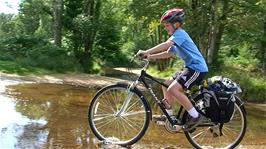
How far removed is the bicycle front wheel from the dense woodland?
15.3 m

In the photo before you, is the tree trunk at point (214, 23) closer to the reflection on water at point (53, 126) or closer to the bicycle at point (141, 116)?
the reflection on water at point (53, 126)

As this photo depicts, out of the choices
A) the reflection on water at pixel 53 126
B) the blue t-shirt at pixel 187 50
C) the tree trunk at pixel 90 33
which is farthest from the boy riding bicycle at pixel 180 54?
the tree trunk at pixel 90 33

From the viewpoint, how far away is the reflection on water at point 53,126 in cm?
731

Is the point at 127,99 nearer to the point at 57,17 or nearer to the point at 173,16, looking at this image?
the point at 173,16

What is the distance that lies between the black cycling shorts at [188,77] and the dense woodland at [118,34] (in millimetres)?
15448

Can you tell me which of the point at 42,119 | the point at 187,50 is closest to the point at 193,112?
the point at 187,50

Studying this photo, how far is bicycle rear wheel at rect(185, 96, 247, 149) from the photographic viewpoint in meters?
6.82

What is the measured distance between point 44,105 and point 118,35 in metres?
30.3

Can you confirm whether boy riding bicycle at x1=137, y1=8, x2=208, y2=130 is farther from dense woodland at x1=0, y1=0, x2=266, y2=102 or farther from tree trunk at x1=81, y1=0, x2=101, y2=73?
tree trunk at x1=81, y1=0, x2=101, y2=73

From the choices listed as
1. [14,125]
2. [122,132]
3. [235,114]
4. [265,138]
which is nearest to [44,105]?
[14,125]

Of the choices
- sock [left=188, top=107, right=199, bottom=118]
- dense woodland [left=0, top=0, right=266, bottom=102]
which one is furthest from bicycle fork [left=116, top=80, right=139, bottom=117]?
dense woodland [left=0, top=0, right=266, bottom=102]

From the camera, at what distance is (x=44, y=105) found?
39.5 ft

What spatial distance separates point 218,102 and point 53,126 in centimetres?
358

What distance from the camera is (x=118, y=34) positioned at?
42125 millimetres
